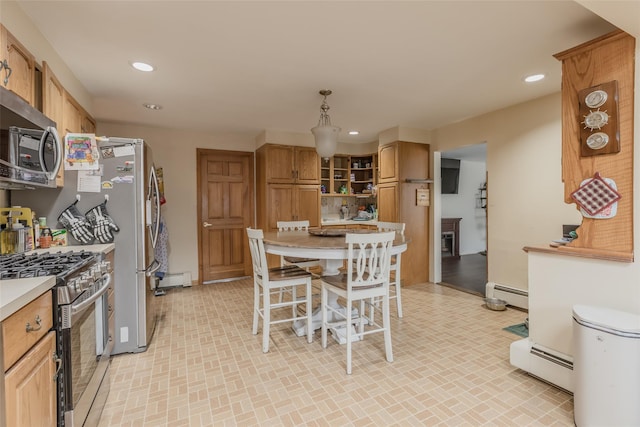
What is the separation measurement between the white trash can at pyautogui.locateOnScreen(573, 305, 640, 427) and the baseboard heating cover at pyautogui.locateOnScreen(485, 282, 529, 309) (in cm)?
200

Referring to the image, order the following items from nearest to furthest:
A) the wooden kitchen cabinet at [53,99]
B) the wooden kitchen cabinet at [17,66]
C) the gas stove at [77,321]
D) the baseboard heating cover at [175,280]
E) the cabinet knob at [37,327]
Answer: the cabinet knob at [37,327] < the gas stove at [77,321] < the wooden kitchen cabinet at [17,66] < the wooden kitchen cabinet at [53,99] < the baseboard heating cover at [175,280]

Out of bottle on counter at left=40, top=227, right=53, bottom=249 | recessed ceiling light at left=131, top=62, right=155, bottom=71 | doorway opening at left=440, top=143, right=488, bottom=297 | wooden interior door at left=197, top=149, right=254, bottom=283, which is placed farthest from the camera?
doorway opening at left=440, top=143, right=488, bottom=297

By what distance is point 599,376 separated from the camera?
1488 mm

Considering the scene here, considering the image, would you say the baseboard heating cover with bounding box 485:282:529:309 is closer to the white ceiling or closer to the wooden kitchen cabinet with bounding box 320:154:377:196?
the white ceiling

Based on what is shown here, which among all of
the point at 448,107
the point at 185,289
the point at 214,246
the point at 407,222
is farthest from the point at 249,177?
the point at 448,107

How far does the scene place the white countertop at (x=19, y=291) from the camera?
3.17 feet

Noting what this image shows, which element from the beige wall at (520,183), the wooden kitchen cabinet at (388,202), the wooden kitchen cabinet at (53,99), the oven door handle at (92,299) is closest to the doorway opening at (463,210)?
the wooden kitchen cabinet at (388,202)

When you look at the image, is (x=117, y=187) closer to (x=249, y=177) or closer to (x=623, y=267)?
(x=249, y=177)

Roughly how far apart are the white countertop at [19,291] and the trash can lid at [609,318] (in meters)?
2.48

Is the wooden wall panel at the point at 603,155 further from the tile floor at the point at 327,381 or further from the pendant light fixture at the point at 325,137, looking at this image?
the pendant light fixture at the point at 325,137

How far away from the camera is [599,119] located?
1.77 meters

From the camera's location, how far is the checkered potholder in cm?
173

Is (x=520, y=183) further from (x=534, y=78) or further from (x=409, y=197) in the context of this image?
(x=409, y=197)

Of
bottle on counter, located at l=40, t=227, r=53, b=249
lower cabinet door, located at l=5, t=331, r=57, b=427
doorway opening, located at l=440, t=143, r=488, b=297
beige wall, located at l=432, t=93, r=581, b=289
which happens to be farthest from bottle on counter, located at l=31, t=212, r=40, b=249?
doorway opening, located at l=440, t=143, r=488, b=297
